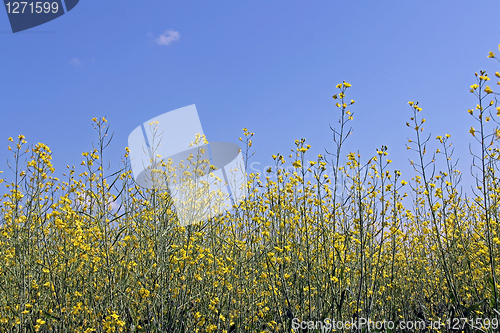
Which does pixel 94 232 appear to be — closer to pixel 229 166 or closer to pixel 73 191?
pixel 73 191

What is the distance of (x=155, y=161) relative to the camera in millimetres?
3135

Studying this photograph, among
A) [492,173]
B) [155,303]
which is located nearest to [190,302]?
[155,303]

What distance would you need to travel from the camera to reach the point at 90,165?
2922 millimetres

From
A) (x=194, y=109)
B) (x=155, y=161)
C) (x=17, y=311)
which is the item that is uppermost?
(x=194, y=109)

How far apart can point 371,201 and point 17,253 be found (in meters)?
3.10

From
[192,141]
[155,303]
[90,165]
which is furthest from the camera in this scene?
[192,141]

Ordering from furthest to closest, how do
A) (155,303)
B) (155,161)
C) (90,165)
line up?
(155,161)
(90,165)
(155,303)

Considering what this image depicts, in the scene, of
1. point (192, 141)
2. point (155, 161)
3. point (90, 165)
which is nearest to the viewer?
point (90, 165)

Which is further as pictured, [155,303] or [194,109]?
[194,109]

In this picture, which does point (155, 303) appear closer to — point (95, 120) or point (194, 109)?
point (95, 120)

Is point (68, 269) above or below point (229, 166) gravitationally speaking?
below

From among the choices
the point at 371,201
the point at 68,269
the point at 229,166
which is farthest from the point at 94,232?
the point at 371,201

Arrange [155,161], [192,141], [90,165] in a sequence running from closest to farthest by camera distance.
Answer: [90,165], [155,161], [192,141]

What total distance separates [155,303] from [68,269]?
105 centimetres
